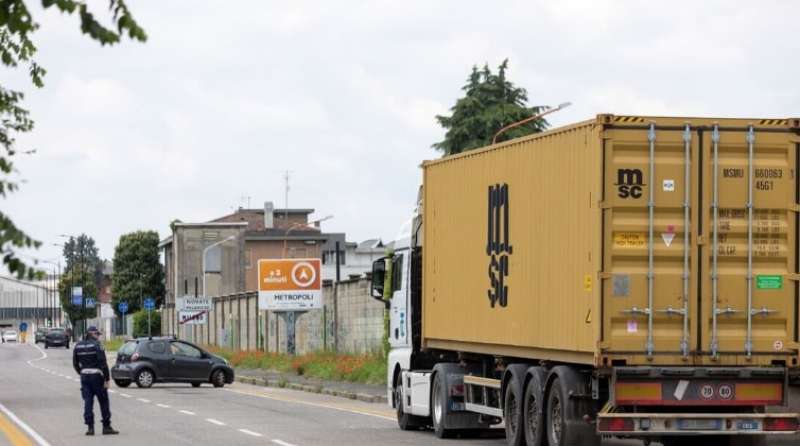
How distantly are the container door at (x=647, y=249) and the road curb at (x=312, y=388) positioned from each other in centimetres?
2050

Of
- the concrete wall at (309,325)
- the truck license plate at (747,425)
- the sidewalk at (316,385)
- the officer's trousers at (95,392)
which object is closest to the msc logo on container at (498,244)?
the truck license plate at (747,425)

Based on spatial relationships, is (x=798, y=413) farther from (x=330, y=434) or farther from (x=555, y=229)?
(x=330, y=434)

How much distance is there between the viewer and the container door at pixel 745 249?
16266mm

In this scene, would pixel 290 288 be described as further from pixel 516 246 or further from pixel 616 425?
pixel 616 425

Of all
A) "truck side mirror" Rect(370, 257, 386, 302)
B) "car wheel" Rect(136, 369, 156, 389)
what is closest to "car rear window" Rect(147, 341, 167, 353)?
"car wheel" Rect(136, 369, 156, 389)

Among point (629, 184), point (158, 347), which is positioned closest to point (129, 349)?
point (158, 347)

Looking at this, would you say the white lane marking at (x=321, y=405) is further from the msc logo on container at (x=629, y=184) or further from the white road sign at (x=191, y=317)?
the white road sign at (x=191, y=317)

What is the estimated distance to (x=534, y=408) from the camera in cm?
1805

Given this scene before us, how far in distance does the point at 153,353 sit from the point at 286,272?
14.2 m

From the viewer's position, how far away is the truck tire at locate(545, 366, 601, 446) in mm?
16562

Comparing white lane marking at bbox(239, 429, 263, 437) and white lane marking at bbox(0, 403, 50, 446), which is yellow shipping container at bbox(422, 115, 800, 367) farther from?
white lane marking at bbox(0, 403, 50, 446)

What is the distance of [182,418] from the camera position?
2812 cm

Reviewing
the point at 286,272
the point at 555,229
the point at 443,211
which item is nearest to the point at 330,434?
the point at 443,211

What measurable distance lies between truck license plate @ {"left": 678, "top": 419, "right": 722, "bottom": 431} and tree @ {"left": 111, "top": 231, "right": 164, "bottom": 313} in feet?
478
